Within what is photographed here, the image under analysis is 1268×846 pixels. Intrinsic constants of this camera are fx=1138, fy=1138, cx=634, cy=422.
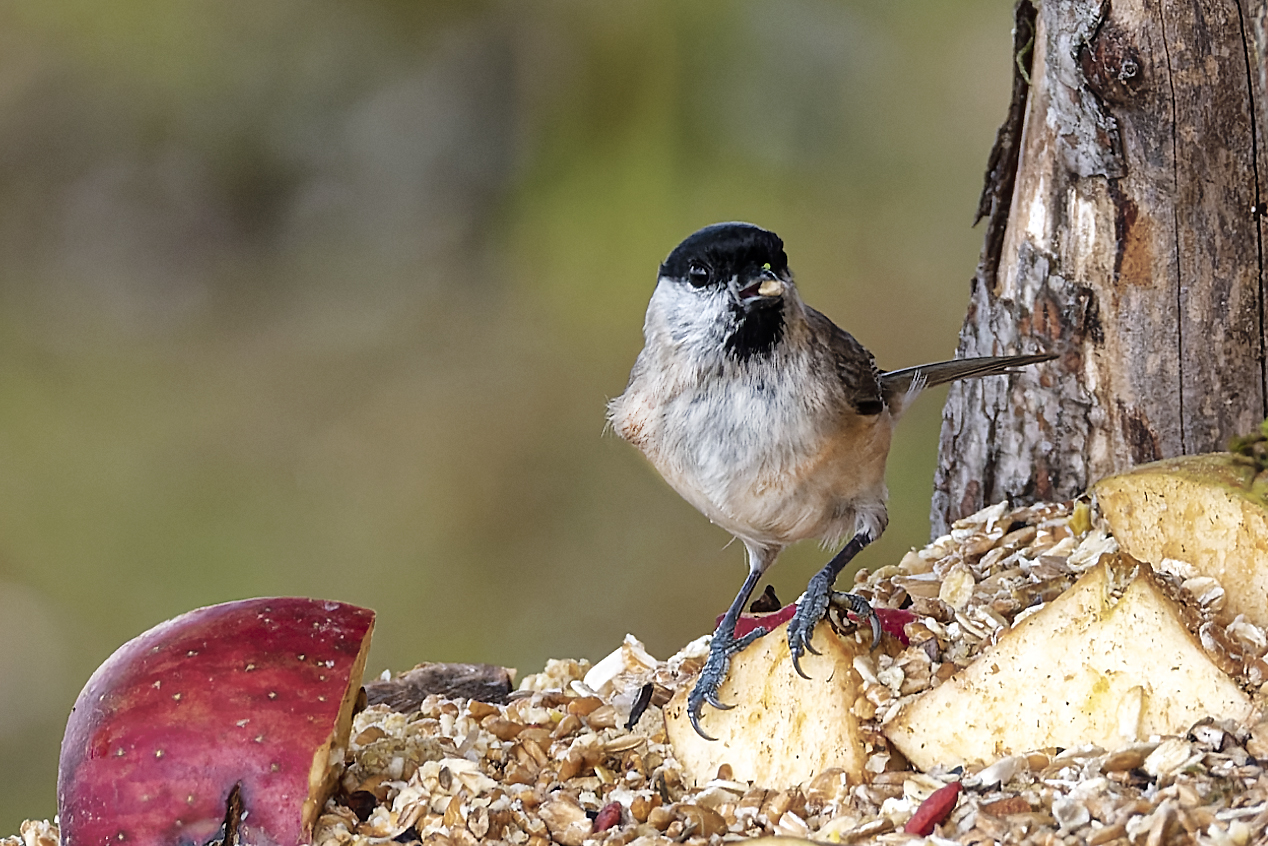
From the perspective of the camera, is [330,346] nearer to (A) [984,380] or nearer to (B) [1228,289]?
(A) [984,380]

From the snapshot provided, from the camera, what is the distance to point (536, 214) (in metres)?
2.11

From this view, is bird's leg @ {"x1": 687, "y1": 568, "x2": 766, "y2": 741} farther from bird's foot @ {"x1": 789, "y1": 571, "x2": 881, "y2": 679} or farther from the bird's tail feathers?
the bird's tail feathers

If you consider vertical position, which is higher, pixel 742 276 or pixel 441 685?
pixel 742 276

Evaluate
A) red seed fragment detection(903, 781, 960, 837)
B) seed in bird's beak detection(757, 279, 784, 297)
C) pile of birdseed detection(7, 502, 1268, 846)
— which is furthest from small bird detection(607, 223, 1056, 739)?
red seed fragment detection(903, 781, 960, 837)

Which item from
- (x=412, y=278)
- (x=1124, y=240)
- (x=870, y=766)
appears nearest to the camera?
(x=870, y=766)

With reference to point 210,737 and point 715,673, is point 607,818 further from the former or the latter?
point 210,737

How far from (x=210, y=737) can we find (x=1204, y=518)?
42.3 inches

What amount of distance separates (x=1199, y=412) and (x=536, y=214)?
3.81ft

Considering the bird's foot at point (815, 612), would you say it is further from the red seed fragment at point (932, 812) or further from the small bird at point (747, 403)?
the red seed fragment at point (932, 812)

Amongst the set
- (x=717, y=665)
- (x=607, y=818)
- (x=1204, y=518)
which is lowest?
(x=607, y=818)

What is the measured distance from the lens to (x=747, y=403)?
1.38m

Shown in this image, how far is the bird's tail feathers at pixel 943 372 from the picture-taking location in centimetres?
162

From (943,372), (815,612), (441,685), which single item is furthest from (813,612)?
(441,685)

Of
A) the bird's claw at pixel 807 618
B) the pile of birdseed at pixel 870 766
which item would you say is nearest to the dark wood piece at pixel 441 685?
the pile of birdseed at pixel 870 766
